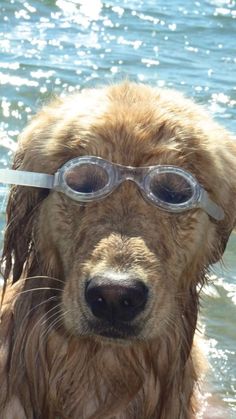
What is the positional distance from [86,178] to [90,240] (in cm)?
37

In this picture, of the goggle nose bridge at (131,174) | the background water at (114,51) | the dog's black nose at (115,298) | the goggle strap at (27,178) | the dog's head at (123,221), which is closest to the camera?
the dog's black nose at (115,298)

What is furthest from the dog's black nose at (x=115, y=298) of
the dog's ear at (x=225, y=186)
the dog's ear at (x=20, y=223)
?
the dog's ear at (x=225, y=186)

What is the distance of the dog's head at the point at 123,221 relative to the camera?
4180 mm

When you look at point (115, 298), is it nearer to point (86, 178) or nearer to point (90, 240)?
point (90, 240)

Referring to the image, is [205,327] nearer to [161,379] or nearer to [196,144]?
[161,379]

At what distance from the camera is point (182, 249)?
180 inches

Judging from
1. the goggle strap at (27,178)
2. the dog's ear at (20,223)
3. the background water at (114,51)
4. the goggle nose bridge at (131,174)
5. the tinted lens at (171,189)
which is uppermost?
the goggle nose bridge at (131,174)

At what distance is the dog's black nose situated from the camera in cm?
401

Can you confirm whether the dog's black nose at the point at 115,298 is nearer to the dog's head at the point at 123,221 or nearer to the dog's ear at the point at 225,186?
the dog's head at the point at 123,221

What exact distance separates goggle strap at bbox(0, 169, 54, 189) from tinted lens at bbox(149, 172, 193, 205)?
50 centimetres

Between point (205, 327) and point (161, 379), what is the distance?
189 cm

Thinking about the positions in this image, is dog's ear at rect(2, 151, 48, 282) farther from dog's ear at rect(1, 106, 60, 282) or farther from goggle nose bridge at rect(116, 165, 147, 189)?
goggle nose bridge at rect(116, 165, 147, 189)

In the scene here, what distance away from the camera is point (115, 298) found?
4.03 m

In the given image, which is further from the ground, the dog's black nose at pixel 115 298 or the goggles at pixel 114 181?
the goggles at pixel 114 181
